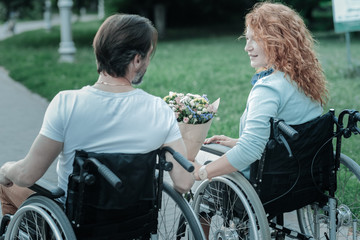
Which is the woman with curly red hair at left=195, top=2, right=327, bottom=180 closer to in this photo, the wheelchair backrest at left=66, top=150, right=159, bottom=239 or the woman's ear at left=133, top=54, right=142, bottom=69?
the wheelchair backrest at left=66, top=150, right=159, bottom=239

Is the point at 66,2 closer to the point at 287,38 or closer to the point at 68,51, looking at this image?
the point at 68,51

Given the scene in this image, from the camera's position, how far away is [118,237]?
267 centimetres

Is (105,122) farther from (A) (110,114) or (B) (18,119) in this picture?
(B) (18,119)

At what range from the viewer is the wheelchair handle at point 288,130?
269 cm

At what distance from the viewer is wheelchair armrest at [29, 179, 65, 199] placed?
8.66 feet

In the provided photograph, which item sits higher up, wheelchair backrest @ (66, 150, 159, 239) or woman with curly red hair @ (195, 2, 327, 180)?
woman with curly red hair @ (195, 2, 327, 180)

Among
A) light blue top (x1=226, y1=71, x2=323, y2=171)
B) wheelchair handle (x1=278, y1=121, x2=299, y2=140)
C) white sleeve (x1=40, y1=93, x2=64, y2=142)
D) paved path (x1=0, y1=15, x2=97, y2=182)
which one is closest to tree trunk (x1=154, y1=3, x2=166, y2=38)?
paved path (x1=0, y1=15, x2=97, y2=182)

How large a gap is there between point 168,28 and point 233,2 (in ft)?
13.5

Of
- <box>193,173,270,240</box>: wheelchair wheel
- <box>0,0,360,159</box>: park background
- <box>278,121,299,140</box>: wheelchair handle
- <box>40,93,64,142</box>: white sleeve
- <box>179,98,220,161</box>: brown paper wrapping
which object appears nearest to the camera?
<box>40,93,64,142</box>: white sleeve

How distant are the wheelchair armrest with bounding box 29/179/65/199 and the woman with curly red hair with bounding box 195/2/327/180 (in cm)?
79

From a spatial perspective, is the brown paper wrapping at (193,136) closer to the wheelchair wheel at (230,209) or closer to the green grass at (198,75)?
the wheelchair wheel at (230,209)

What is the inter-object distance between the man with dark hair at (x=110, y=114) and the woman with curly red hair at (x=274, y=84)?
0.43 m

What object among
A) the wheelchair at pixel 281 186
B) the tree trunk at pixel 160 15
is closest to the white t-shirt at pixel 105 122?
the wheelchair at pixel 281 186

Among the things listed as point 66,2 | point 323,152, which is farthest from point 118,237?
point 66,2
